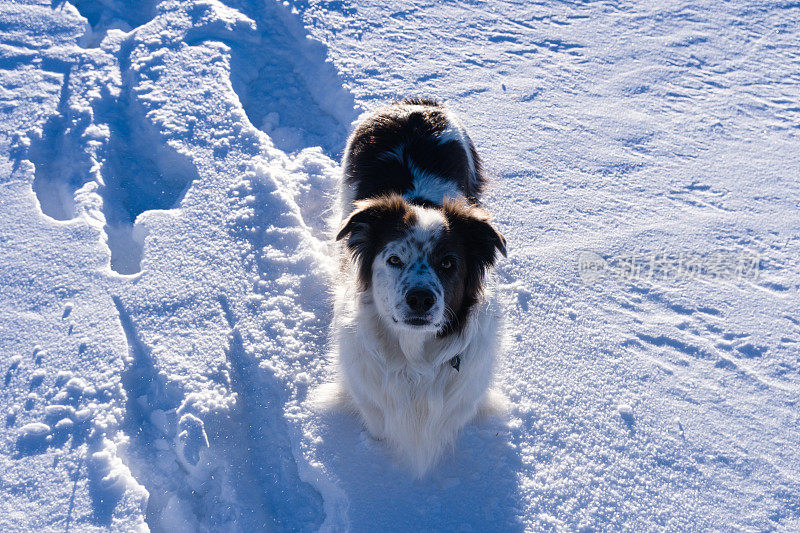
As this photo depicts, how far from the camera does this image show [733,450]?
299 cm

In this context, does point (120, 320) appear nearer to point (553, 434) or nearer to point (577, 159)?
point (553, 434)

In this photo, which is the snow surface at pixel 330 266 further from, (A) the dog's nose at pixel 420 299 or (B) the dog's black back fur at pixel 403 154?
(A) the dog's nose at pixel 420 299

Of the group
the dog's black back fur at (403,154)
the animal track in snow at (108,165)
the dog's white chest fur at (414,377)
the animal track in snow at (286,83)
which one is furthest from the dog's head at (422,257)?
the animal track in snow at (286,83)

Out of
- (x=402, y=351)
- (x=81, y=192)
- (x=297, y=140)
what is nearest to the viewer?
(x=402, y=351)

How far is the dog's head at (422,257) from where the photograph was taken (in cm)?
244

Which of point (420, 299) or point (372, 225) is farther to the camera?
point (372, 225)

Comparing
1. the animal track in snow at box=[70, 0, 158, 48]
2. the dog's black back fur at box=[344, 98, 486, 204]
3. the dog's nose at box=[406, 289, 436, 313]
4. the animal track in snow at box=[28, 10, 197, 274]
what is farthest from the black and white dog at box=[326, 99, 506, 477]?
the animal track in snow at box=[70, 0, 158, 48]

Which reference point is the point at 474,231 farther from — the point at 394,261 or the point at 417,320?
the point at 417,320

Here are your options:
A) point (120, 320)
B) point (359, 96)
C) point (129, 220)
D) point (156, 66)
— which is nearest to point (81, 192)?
point (129, 220)

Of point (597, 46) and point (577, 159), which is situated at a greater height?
point (597, 46)

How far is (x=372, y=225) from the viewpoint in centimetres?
274

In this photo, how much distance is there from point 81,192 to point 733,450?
181 inches

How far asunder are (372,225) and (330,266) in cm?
114

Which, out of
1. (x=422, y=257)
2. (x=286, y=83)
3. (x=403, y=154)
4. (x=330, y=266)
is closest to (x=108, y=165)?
(x=286, y=83)
